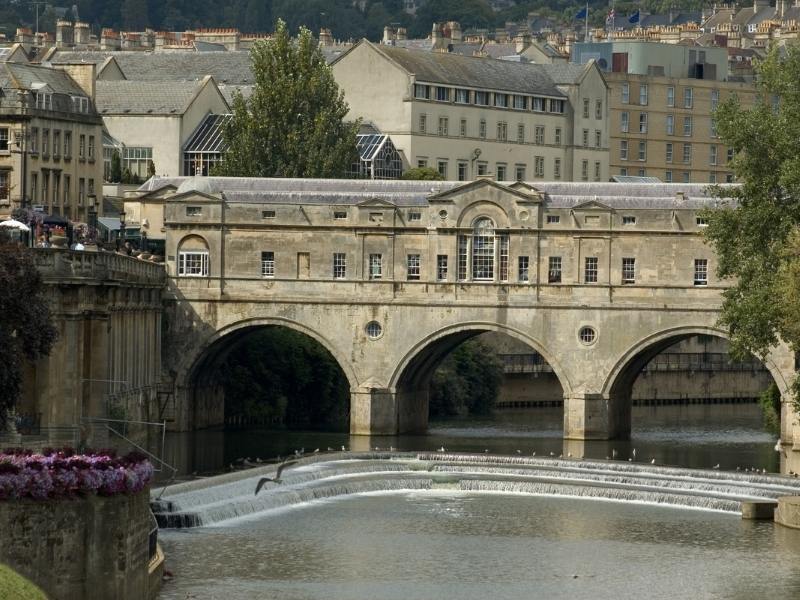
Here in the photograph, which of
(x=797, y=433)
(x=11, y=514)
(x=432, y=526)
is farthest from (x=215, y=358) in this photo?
(x=11, y=514)

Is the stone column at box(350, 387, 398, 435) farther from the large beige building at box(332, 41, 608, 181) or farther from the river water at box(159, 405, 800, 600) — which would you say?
the large beige building at box(332, 41, 608, 181)

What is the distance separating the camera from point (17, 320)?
7075 centimetres

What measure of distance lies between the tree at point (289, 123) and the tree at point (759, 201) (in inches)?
1690

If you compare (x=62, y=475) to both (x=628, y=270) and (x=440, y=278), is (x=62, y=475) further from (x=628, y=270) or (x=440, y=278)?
(x=628, y=270)

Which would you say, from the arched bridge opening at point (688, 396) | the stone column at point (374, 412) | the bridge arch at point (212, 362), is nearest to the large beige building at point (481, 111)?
the arched bridge opening at point (688, 396)

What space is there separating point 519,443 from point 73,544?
174 feet

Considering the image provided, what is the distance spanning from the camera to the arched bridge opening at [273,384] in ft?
397

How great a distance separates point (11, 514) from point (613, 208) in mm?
55930

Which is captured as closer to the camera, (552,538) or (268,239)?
(552,538)

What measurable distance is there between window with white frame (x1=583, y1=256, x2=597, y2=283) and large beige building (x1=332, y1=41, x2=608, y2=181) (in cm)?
3896

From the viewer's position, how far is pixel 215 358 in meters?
120

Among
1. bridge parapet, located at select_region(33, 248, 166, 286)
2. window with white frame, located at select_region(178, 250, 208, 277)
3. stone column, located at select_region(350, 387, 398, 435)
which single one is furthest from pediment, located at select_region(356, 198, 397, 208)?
bridge parapet, located at select_region(33, 248, 166, 286)

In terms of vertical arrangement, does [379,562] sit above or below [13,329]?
below

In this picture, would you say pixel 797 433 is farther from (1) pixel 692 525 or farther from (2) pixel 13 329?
(2) pixel 13 329
